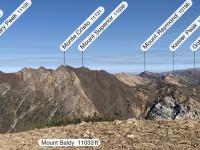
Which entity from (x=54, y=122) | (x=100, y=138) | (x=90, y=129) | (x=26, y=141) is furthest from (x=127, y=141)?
(x=54, y=122)

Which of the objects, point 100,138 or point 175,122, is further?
point 175,122

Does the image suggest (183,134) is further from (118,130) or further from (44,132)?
(44,132)

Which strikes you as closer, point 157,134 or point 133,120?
point 157,134

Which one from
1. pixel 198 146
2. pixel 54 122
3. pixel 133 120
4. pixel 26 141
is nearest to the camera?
pixel 198 146

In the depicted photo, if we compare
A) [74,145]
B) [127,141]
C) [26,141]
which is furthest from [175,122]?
[26,141]

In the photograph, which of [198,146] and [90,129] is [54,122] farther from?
[198,146]

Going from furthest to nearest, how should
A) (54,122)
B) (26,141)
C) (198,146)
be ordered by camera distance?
(54,122) < (26,141) < (198,146)
